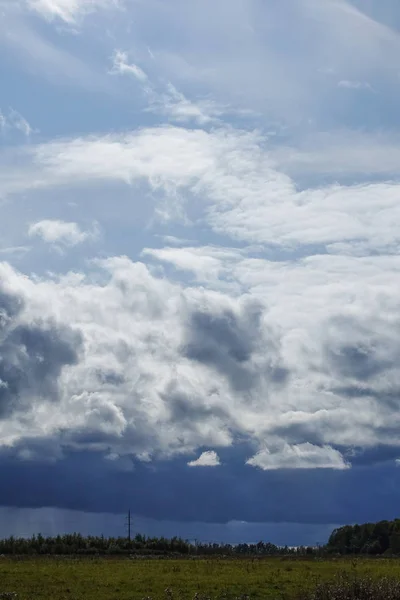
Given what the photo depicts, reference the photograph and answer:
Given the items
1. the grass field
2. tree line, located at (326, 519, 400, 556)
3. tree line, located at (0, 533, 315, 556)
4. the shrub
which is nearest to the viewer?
the shrub

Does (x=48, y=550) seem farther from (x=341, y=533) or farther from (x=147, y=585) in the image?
(x=341, y=533)

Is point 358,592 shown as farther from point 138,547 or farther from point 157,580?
point 138,547

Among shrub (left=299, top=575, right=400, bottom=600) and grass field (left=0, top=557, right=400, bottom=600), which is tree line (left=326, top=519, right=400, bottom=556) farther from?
shrub (left=299, top=575, right=400, bottom=600)

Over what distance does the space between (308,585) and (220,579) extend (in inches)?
269

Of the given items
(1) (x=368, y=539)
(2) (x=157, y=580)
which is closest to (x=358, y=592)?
(2) (x=157, y=580)

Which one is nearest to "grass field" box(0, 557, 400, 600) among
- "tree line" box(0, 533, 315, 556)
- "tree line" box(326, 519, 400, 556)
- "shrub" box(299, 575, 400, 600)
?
"shrub" box(299, 575, 400, 600)

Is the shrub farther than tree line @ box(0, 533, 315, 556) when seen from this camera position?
No

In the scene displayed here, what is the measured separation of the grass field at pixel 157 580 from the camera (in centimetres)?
4809

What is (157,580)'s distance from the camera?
55281 mm

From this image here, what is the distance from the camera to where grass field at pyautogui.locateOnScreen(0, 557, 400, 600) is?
158 feet

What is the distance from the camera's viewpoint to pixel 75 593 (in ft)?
155

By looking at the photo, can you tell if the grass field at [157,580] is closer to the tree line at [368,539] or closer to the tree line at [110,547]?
the tree line at [110,547]

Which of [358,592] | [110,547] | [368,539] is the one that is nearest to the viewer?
[358,592]

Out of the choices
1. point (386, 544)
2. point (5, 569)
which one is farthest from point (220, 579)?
point (386, 544)
